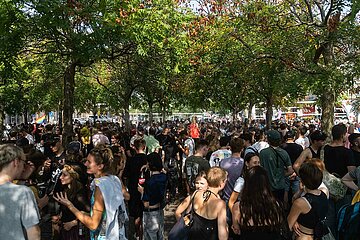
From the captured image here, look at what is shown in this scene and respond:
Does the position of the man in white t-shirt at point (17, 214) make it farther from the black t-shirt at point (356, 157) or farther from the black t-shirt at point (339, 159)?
the black t-shirt at point (356, 157)

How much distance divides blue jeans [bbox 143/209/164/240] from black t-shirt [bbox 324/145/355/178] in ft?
8.74

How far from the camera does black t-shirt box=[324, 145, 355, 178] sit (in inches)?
227

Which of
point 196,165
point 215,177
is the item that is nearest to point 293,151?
point 196,165

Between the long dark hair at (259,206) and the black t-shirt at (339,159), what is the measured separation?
2554 mm

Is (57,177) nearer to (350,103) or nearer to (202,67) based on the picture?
(202,67)

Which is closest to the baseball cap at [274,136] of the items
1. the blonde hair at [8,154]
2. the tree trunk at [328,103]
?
the blonde hair at [8,154]

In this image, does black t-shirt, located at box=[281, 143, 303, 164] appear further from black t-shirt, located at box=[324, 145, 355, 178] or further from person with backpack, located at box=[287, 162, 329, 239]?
person with backpack, located at box=[287, 162, 329, 239]

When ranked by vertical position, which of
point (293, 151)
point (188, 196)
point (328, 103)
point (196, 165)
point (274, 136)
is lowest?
point (188, 196)

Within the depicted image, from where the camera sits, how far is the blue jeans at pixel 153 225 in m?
5.69

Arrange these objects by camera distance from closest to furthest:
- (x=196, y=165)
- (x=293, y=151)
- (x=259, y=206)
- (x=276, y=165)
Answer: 1. (x=259, y=206)
2. (x=276, y=165)
3. (x=196, y=165)
4. (x=293, y=151)

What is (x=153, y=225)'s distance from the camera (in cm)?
570

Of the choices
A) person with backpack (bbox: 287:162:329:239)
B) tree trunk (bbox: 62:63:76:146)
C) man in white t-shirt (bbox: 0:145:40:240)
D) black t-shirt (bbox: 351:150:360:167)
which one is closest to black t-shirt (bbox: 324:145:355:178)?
black t-shirt (bbox: 351:150:360:167)

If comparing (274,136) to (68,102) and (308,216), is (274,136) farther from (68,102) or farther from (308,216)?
(68,102)

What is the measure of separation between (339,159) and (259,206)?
2770 mm
